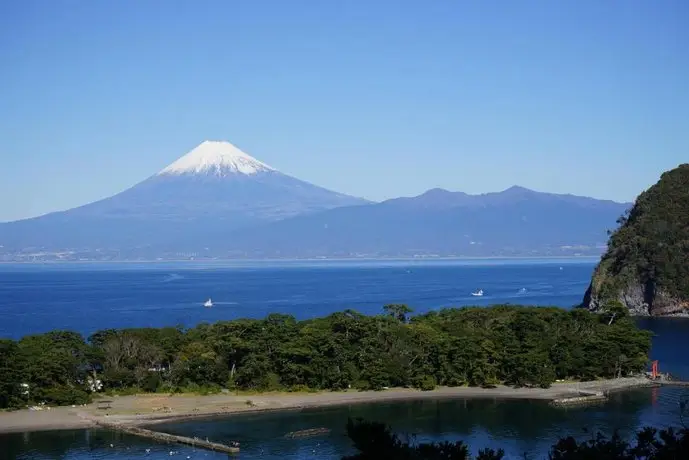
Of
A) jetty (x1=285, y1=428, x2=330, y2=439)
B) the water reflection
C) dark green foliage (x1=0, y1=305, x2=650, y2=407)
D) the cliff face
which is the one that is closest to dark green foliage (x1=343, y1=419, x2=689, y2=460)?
the water reflection

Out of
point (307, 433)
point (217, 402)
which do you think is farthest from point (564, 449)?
point (217, 402)

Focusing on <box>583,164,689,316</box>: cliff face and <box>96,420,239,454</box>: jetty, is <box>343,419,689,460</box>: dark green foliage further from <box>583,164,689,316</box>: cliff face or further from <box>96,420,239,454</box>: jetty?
<box>583,164,689,316</box>: cliff face

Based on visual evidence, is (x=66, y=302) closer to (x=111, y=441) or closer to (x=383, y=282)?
(x=383, y=282)

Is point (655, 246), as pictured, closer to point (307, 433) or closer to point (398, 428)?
point (398, 428)

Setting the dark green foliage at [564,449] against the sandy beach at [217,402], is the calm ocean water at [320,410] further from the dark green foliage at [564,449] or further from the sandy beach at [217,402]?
the dark green foliage at [564,449]

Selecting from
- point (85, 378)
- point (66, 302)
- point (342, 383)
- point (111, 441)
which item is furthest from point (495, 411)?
point (66, 302)

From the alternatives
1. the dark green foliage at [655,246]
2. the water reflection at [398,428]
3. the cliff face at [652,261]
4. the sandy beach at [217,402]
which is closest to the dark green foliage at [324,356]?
the sandy beach at [217,402]
